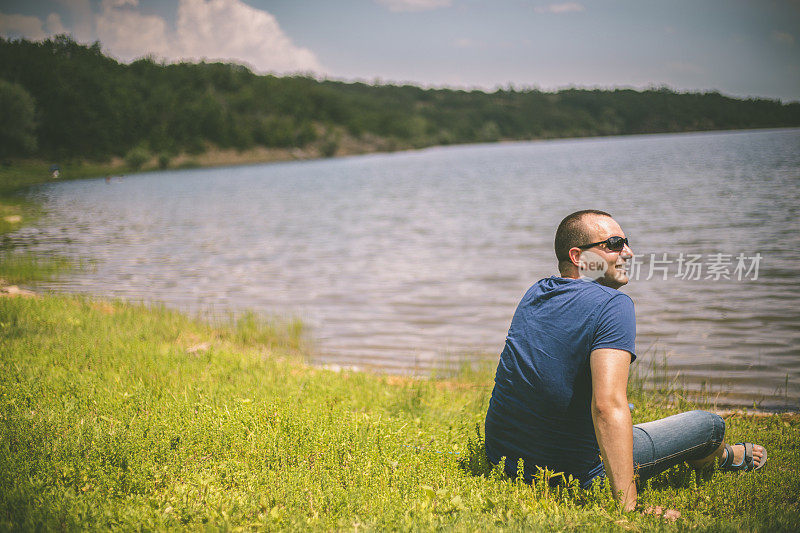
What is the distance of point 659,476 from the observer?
4.37 meters

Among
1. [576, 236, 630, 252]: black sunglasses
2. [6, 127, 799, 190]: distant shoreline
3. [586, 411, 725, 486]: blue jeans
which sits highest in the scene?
[6, 127, 799, 190]: distant shoreline

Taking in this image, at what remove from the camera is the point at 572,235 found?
379 centimetres

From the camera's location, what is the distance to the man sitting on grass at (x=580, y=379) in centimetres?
340

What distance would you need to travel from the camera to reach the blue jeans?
406 centimetres

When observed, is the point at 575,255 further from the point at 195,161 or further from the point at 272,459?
the point at 195,161

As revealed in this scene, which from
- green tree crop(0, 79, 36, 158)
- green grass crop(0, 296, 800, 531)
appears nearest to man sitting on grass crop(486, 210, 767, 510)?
green grass crop(0, 296, 800, 531)

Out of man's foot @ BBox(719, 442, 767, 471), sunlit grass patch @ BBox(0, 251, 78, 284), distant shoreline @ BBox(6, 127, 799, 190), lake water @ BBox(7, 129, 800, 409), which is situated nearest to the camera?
man's foot @ BBox(719, 442, 767, 471)

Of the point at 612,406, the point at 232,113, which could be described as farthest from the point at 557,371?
the point at 232,113

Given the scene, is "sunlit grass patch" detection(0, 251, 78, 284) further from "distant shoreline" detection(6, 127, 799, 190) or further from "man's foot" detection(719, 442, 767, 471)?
"distant shoreline" detection(6, 127, 799, 190)

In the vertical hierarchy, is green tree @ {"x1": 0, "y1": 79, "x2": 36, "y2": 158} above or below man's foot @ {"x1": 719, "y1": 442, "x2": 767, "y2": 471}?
above

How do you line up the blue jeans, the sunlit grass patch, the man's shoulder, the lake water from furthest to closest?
the sunlit grass patch, the lake water, the blue jeans, the man's shoulder

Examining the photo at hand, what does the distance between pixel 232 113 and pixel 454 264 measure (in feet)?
405

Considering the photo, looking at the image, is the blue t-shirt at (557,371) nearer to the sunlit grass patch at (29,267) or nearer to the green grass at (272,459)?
the green grass at (272,459)

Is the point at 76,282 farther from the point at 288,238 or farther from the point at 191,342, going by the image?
the point at 288,238
